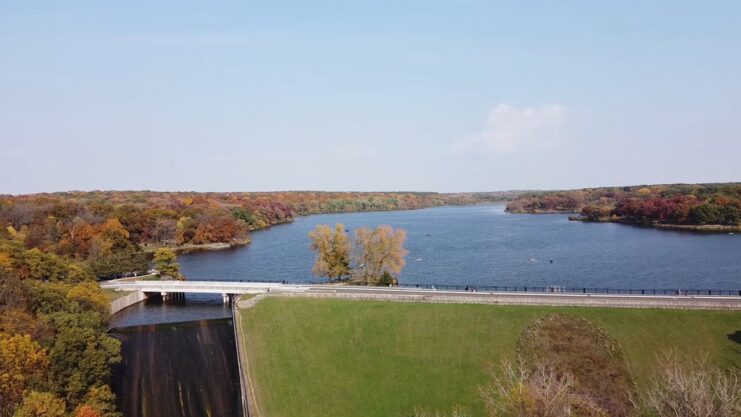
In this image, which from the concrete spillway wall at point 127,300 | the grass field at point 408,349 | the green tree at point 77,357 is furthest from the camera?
the concrete spillway wall at point 127,300

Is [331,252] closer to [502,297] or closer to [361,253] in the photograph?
[361,253]

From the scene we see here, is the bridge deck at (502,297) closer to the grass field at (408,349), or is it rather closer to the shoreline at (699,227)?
the grass field at (408,349)

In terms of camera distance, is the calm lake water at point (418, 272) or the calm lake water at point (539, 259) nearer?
the calm lake water at point (418, 272)

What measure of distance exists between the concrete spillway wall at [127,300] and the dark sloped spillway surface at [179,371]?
7062mm

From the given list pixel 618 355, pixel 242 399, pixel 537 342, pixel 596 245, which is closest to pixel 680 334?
pixel 618 355

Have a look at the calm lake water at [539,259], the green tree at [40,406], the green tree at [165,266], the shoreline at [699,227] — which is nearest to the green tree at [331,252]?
the calm lake water at [539,259]

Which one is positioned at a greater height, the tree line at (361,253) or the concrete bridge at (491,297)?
the tree line at (361,253)

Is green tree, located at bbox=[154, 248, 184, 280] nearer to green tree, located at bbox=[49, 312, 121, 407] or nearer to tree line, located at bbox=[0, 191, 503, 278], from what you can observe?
tree line, located at bbox=[0, 191, 503, 278]

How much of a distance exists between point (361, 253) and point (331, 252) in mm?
3547

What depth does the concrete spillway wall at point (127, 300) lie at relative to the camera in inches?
2368

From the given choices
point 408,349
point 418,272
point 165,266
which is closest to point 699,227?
point 418,272

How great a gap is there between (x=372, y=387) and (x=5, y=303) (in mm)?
29528

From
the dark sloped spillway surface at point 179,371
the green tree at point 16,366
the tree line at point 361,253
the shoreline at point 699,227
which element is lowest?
the dark sloped spillway surface at point 179,371

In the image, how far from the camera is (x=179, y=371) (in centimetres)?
4353
